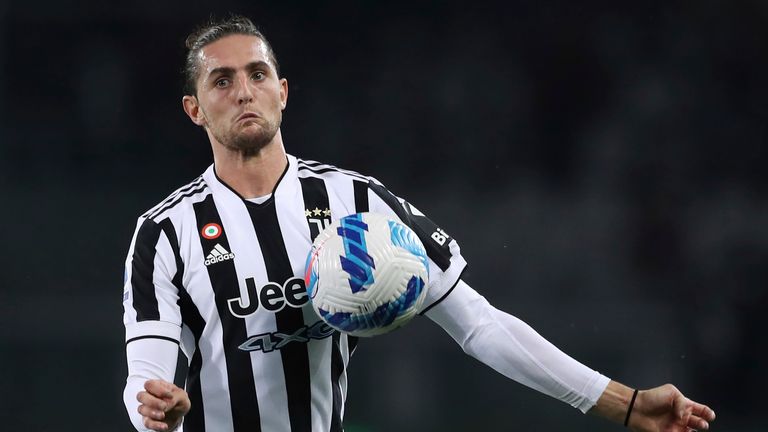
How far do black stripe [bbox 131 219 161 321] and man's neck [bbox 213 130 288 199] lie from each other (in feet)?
0.84

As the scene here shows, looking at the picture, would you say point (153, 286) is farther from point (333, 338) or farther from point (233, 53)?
point (233, 53)

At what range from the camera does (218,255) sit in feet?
8.57

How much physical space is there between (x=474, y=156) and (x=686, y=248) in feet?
4.68

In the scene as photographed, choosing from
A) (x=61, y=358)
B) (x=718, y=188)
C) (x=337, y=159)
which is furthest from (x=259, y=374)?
(x=718, y=188)

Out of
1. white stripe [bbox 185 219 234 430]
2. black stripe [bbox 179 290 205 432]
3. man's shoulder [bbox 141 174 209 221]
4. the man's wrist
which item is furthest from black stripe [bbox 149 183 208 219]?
the man's wrist

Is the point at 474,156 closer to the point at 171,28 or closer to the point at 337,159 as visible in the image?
the point at 337,159

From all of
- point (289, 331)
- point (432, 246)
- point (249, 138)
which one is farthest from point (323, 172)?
point (289, 331)

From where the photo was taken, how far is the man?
257cm

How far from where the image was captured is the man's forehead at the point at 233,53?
2729 mm

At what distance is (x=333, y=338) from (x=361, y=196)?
1.32ft

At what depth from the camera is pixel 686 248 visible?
600 centimetres

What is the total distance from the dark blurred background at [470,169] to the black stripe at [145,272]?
9.30 ft

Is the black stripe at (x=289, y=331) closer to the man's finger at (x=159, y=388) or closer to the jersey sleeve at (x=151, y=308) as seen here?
the jersey sleeve at (x=151, y=308)

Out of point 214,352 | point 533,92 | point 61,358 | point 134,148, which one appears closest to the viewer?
point 214,352
